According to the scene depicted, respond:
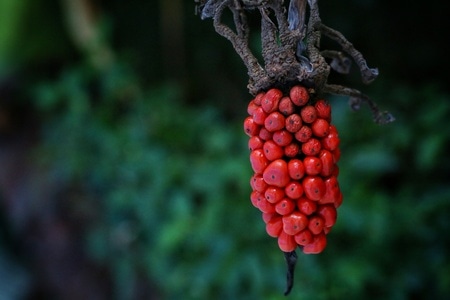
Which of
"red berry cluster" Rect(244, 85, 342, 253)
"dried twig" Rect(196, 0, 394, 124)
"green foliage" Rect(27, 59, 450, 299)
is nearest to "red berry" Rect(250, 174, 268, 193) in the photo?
"red berry cluster" Rect(244, 85, 342, 253)

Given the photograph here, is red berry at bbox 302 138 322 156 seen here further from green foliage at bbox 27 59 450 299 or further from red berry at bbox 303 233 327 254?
green foliage at bbox 27 59 450 299

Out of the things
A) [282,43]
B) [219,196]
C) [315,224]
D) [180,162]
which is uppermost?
[282,43]

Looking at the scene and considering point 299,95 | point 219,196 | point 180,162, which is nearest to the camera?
point 299,95

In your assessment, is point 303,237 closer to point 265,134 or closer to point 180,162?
point 265,134

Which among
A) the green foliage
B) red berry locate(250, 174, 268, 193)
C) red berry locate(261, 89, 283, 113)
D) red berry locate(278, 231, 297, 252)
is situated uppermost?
red berry locate(261, 89, 283, 113)

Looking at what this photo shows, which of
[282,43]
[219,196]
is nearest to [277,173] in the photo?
[282,43]

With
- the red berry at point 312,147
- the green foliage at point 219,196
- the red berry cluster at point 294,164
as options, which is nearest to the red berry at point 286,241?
the red berry cluster at point 294,164

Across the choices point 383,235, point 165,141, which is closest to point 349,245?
point 383,235
